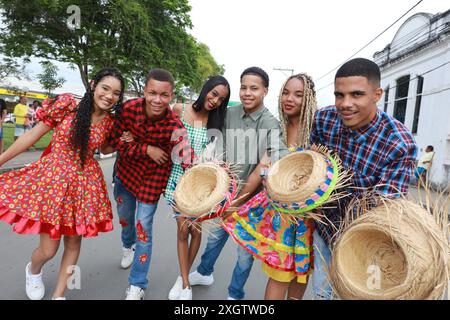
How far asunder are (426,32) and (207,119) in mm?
13332

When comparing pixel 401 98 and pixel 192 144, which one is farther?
pixel 401 98

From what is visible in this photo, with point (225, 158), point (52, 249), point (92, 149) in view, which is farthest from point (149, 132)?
point (52, 249)

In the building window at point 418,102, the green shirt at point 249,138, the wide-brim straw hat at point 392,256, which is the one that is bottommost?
the wide-brim straw hat at point 392,256

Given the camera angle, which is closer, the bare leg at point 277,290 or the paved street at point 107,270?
the bare leg at point 277,290

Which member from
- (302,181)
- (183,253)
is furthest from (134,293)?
(302,181)

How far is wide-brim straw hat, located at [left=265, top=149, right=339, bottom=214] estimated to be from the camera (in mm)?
1507

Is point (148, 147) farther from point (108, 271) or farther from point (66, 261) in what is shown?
point (108, 271)

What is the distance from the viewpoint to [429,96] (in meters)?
11.6

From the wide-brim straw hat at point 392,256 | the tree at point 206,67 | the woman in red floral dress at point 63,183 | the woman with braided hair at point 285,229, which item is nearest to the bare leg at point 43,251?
the woman in red floral dress at point 63,183

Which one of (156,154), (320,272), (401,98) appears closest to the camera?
(320,272)

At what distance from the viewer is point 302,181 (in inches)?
65.0

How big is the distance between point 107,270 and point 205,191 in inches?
63.9

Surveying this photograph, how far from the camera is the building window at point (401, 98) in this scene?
45.8 feet

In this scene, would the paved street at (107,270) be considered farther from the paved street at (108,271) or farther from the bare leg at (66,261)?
the bare leg at (66,261)
